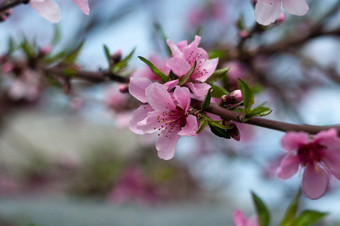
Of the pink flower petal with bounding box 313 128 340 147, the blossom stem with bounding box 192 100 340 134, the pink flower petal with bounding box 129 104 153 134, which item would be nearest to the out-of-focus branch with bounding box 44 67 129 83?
the pink flower petal with bounding box 129 104 153 134

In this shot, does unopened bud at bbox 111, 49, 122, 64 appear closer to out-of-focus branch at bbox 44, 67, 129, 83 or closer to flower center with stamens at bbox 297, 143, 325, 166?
out-of-focus branch at bbox 44, 67, 129, 83

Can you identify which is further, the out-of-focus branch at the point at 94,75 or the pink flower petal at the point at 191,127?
the out-of-focus branch at the point at 94,75

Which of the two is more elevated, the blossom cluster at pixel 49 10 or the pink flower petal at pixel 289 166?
the blossom cluster at pixel 49 10

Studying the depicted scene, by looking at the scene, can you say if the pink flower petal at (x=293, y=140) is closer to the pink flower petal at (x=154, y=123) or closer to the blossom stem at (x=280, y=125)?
the blossom stem at (x=280, y=125)

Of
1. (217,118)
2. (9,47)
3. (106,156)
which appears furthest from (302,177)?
(106,156)

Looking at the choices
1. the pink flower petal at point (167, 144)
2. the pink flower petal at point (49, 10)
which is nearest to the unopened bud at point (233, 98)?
the pink flower petal at point (167, 144)

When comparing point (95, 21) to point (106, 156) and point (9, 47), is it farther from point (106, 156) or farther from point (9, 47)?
point (106, 156)
